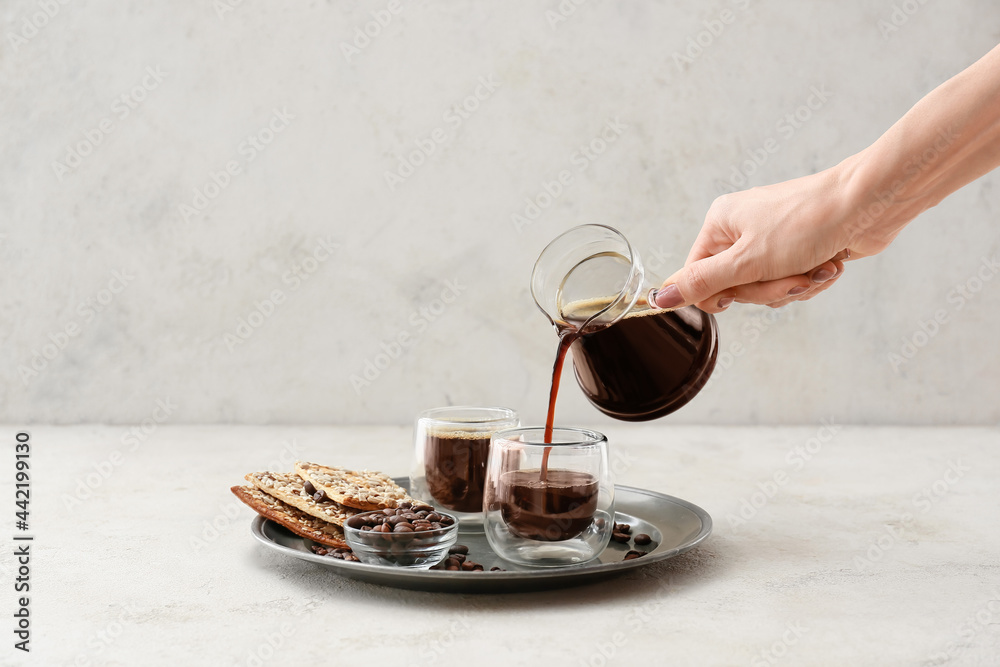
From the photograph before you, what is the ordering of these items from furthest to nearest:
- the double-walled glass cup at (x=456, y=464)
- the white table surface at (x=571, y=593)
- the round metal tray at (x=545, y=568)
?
the double-walled glass cup at (x=456, y=464) → the round metal tray at (x=545, y=568) → the white table surface at (x=571, y=593)

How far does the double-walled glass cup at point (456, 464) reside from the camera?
1.44m

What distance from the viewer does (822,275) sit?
4.31 ft

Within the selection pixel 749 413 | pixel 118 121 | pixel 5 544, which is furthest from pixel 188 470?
pixel 749 413

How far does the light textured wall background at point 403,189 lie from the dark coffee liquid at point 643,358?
4.51ft

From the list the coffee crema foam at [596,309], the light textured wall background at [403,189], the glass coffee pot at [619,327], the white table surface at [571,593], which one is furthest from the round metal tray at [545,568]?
the light textured wall background at [403,189]

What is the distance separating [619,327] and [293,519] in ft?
1.91

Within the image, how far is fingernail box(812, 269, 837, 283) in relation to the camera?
1312 millimetres

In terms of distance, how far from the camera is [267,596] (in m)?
1.12

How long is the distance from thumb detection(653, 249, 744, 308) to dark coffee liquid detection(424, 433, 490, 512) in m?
0.40

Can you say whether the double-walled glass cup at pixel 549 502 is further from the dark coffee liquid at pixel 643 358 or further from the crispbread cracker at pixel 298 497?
the crispbread cracker at pixel 298 497

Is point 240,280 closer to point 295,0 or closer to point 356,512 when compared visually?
point 295,0

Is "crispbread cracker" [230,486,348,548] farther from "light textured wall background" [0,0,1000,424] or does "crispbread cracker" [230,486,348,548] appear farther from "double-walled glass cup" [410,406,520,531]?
"light textured wall background" [0,0,1000,424]

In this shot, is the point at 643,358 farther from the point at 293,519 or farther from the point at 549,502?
the point at 293,519

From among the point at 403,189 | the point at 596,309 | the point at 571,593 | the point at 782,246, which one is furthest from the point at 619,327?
the point at 403,189
